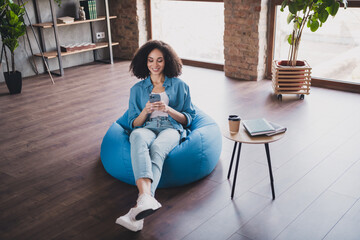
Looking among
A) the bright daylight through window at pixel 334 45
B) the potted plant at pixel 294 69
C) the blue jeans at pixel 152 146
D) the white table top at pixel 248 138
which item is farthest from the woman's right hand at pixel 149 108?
the bright daylight through window at pixel 334 45

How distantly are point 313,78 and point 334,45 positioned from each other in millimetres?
498

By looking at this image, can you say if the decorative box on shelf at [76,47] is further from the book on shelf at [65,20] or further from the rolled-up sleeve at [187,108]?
the rolled-up sleeve at [187,108]

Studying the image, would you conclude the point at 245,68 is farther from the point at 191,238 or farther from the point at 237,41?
the point at 191,238

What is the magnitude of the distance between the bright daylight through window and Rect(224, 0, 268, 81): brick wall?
12.6 inches

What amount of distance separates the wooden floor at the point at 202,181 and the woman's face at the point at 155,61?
2.93ft

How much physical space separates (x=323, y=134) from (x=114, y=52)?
4641 millimetres

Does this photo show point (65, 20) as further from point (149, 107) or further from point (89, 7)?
point (149, 107)

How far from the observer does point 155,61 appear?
9.52ft

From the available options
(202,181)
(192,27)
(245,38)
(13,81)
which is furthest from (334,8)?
(13,81)

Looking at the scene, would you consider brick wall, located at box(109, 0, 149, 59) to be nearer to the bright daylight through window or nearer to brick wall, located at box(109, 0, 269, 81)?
brick wall, located at box(109, 0, 269, 81)

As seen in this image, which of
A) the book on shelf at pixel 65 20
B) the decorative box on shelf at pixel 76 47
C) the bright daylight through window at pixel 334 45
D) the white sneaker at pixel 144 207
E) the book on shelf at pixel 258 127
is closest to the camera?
the white sneaker at pixel 144 207

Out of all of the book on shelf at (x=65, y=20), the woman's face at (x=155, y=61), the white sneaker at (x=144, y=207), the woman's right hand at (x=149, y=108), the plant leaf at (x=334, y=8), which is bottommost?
the white sneaker at (x=144, y=207)

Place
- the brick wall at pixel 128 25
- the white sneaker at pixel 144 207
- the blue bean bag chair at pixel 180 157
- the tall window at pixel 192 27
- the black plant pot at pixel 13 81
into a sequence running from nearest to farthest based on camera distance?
the white sneaker at pixel 144 207 → the blue bean bag chair at pixel 180 157 → the black plant pot at pixel 13 81 → the tall window at pixel 192 27 → the brick wall at pixel 128 25

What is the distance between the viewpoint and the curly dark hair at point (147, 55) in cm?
293
